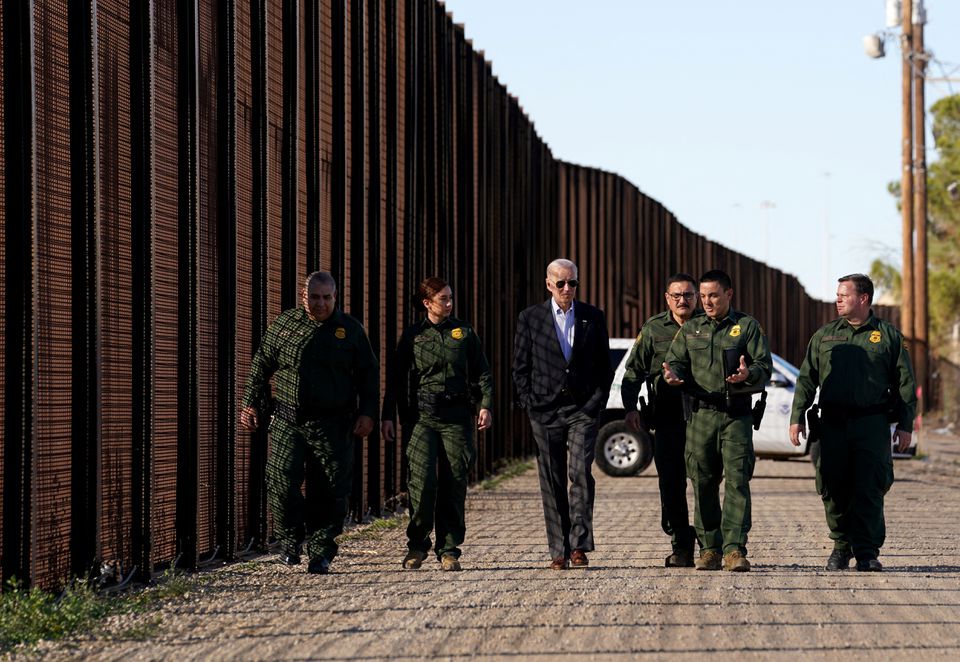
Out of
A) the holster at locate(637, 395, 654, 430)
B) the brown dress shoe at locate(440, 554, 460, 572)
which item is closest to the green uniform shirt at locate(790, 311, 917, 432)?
the holster at locate(637, 395, 654, 430)

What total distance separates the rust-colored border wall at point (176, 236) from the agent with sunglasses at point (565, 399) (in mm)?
1911

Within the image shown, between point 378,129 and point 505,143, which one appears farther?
point 505,143

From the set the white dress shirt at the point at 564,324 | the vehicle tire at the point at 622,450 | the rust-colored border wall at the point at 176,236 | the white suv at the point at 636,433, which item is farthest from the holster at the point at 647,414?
the vehicle tire at the point at 622,450

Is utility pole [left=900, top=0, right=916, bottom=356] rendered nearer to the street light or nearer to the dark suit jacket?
the street light

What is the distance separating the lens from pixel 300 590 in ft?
30.0

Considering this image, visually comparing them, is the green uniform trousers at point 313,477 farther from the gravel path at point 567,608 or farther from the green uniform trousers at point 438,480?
the green uniform trousers at point 438,480

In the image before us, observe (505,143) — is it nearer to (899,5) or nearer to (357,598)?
(357,598)

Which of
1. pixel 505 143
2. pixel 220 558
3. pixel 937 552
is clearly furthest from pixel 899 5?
pixel 220 558

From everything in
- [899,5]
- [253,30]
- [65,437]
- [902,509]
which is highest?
[899,5]

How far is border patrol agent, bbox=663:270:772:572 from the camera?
10070 mm

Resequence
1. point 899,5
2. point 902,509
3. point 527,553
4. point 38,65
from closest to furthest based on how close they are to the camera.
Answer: point 38,65, point 527,553, point 902,509, point 899,5

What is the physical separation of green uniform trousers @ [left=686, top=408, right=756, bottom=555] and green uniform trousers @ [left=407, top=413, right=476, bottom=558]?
137cm

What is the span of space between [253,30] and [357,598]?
4317 mm

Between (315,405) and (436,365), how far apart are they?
2.84 feet
